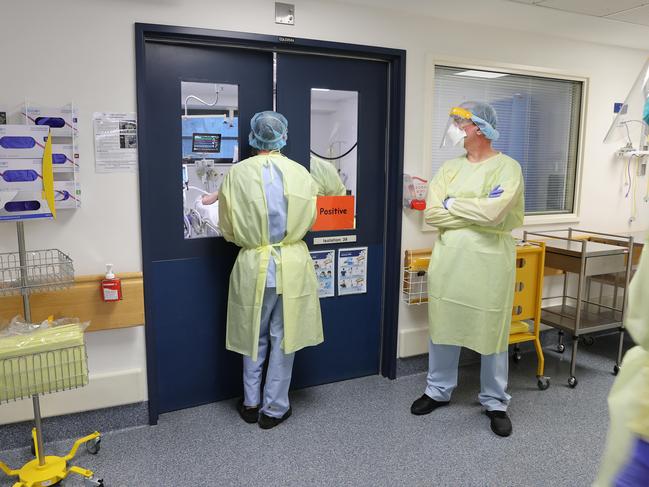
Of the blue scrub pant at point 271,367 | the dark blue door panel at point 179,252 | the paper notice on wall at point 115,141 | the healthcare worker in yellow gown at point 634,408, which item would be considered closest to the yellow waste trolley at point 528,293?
the blue scrub pant at point 271,367

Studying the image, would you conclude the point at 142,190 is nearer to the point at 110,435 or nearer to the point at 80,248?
the point at 80,248

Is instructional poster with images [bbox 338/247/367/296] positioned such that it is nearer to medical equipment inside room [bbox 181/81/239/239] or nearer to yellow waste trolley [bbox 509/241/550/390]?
medical equipment inside room [bbox 181/81/239/239]

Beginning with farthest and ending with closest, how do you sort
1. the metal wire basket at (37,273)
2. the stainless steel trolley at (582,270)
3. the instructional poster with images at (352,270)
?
the stainless steel trolley at (582,270) → the instructional poster with images at (352,270) → the metal wire basket at (37,273)

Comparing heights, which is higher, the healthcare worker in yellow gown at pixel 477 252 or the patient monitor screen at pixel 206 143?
the patient monitor screen at pixel 206 143

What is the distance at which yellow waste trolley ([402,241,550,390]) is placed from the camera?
3248 millimetres

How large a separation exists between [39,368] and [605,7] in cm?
350

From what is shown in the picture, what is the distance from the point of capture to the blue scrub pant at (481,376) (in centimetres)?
284

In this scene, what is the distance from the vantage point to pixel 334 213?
3.14m

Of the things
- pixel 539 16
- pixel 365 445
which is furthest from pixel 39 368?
A: pixel 539 16

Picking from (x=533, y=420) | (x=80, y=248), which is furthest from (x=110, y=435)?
(x=533, y=420)

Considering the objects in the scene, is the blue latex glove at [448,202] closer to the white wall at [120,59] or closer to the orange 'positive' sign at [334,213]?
the white wall at [120,59]

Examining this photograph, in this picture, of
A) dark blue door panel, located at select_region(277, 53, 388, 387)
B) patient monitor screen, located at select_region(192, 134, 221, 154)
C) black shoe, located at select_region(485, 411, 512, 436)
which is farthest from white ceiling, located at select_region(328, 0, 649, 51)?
black shoe, located at select_region(485, 411, 512, 436)

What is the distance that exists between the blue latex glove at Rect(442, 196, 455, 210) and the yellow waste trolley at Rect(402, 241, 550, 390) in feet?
1.75

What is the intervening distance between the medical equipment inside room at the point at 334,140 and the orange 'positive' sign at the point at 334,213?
0.04 metres
